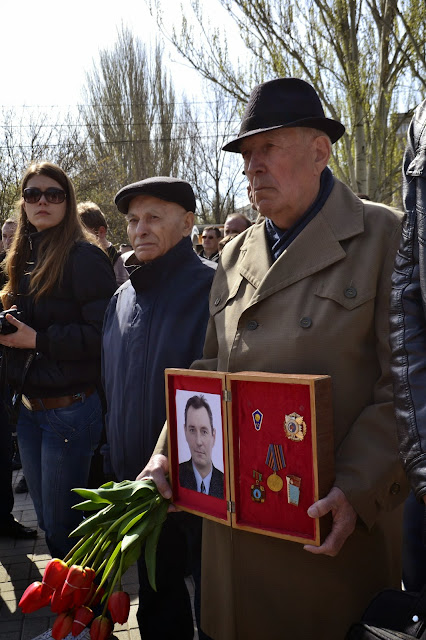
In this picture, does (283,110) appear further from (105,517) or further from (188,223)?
(105,517)

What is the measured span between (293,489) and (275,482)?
0.20 ft

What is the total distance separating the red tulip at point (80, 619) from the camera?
1.76 m

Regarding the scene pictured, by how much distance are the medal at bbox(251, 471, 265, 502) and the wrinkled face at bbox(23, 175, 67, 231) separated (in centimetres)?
206

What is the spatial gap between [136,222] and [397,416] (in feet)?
5.30

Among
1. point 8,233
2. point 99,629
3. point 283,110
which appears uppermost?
point 8,233

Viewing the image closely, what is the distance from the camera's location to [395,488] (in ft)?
5.81

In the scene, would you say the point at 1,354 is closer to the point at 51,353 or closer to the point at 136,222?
the point at 51,353

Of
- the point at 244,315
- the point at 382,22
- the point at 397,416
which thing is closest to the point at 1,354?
the point at 244,315

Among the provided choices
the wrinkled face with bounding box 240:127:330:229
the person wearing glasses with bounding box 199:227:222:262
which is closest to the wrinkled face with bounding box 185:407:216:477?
the wrinkled face with bounding box 240:127:330:229

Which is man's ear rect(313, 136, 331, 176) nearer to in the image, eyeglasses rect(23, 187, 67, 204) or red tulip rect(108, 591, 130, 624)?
red tulip rect(108, 591, 130, 624)

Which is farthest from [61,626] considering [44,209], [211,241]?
[211,241]

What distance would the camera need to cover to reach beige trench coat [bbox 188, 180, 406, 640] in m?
1.76

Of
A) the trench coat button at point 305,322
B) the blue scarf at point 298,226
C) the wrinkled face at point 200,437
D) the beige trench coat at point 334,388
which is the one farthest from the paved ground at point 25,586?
the blue scarf at point 298,226

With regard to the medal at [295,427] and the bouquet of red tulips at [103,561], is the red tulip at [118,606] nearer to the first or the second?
the bouquet of red tulips at [103,561]
